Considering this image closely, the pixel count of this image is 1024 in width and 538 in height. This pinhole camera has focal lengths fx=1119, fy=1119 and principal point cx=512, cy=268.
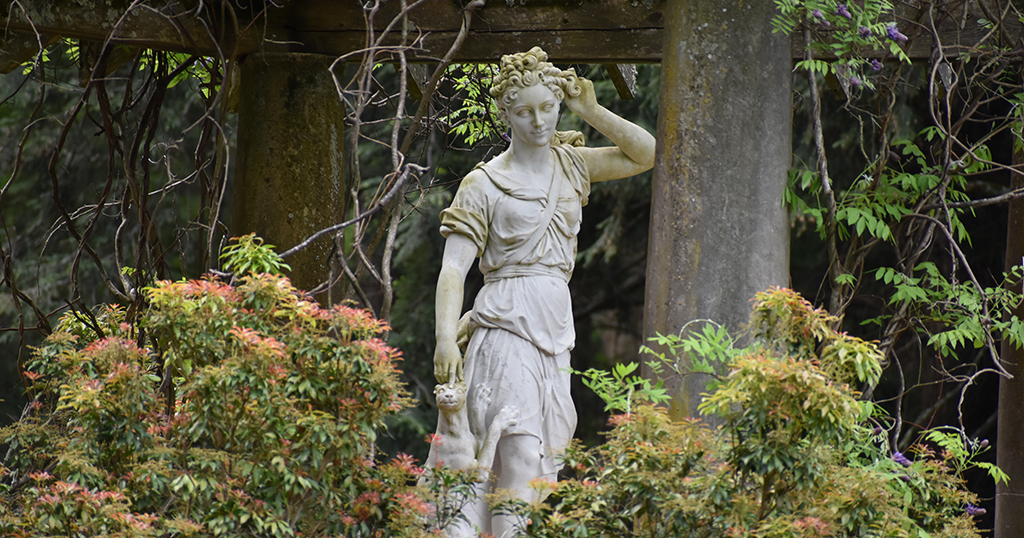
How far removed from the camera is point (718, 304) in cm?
361

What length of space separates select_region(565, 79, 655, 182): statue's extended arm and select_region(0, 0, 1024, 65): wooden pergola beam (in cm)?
96

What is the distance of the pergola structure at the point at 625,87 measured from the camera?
12.0 feet

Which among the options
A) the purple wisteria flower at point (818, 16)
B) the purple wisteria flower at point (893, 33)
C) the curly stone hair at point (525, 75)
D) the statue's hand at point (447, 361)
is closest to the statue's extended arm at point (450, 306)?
the statue's hand at point (447, 361)

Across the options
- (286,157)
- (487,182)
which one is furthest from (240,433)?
(286,157)

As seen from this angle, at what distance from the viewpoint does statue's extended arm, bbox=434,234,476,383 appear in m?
3.76

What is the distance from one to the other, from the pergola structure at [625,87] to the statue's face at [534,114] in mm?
381

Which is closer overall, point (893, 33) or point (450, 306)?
point (450, 306)

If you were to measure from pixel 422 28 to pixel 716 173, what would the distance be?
1957 mm

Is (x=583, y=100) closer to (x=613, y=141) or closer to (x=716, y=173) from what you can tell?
(x=613, y=141)

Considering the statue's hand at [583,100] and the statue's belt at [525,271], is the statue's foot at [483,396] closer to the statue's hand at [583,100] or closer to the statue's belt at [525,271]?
the statue's belt at [525,271]

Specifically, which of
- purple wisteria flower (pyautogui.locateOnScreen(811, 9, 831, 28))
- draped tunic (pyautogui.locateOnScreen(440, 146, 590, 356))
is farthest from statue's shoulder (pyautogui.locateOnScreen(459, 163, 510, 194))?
purple wisteria flower (pyautogui.locateOnScreen(811, 9, 831, 28))

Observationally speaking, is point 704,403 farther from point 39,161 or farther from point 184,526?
point 39,161

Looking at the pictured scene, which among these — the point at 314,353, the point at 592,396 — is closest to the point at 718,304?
the point at 314,353

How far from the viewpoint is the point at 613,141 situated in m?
4.10
